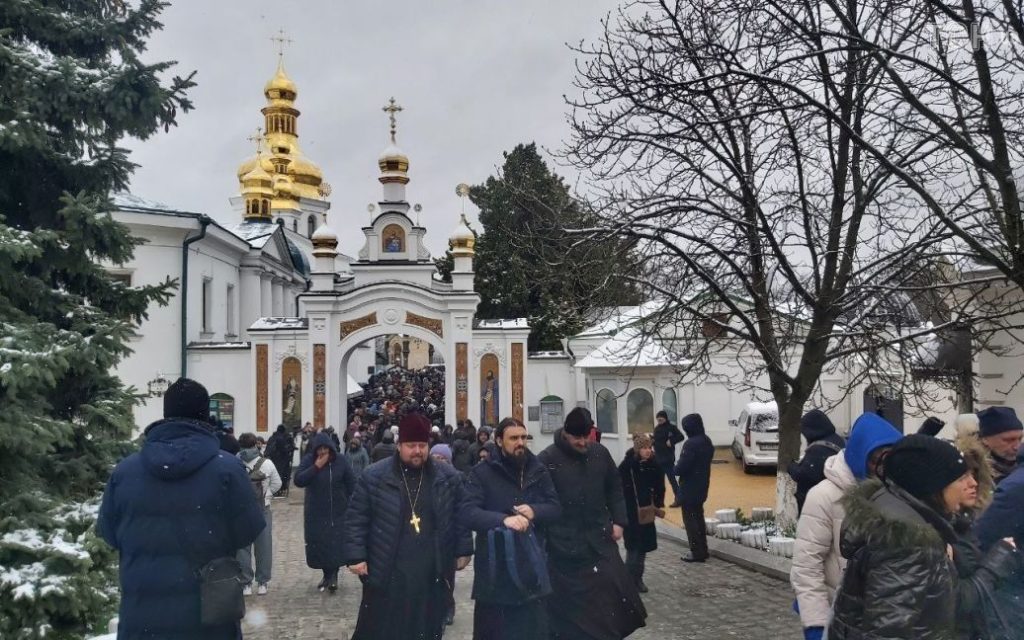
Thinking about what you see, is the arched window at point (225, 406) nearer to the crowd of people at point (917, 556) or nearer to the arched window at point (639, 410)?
the arched window at point (639, 410)

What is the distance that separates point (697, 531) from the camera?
35.6 feet

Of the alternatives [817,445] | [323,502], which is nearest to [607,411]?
[323,502]

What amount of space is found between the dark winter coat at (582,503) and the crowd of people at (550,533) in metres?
0.01

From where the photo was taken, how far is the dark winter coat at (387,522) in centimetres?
555

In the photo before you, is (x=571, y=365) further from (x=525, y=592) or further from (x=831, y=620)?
(x=831, y=620)

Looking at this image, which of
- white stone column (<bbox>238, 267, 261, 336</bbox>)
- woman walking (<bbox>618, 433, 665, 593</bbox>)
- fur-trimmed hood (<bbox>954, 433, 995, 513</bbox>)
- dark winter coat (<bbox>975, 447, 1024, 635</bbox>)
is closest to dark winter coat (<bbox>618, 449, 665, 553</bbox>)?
woman walking (<bbox>618, 433, 665, 593</bbox>)

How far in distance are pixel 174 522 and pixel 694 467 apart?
Result: 7.32m

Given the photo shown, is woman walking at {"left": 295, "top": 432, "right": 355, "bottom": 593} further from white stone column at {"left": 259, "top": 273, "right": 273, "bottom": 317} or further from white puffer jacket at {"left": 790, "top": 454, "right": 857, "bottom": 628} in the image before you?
white stone column at {"left": 259, "top": 273, "right": 273, "bottom": 317}

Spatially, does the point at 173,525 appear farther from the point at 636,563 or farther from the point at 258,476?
the point at 636,563

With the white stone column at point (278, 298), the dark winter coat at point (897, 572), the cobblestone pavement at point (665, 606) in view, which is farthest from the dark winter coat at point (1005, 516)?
the white stone column at point (278, 298)

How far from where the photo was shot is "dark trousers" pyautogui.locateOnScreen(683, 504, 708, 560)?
10.8m

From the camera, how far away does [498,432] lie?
618cm

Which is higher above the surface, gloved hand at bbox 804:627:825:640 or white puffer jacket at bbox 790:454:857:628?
white puffer jacket at bbox 790:454:857:628

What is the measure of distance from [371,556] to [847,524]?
319cm
